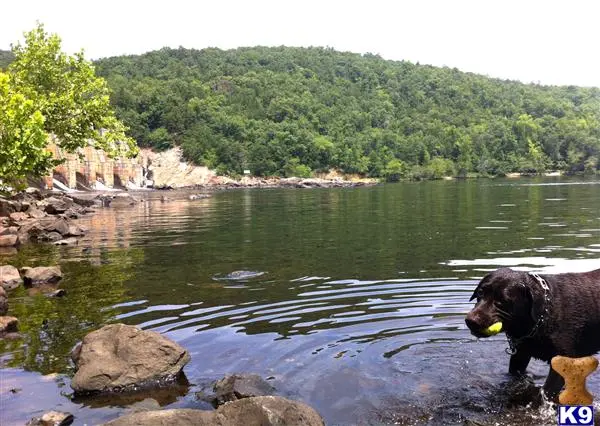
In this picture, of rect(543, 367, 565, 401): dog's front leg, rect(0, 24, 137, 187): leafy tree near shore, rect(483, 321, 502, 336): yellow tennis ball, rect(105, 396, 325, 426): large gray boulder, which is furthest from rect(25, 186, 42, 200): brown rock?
rect(543, 367, 565, 401): dog's front leg

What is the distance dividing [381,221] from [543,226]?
9.14 metres

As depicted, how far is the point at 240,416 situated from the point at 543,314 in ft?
13.0

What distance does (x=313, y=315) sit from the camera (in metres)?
12.1

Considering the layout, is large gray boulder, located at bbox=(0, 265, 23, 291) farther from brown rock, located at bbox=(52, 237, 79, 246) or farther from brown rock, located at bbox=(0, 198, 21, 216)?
brown rock, located at bbox=(0, 198, 21, 216)

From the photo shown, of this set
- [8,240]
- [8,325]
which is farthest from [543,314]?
[8,240]

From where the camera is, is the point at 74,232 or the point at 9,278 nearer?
the point at 9,278

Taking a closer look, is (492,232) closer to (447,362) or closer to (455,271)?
(455,271)

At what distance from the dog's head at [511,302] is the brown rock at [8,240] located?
78.6 ft

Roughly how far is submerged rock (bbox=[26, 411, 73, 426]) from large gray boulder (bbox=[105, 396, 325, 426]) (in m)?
1.01

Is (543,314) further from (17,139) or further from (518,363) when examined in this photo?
(17,139)

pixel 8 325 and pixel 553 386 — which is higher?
pixel 553 386

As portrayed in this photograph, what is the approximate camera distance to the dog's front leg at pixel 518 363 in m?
7.75

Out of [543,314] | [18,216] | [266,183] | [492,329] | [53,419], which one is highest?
[266,183]

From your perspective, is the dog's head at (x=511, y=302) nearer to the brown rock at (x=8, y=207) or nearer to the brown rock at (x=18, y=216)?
the brown rock at (x=18, y=216)
